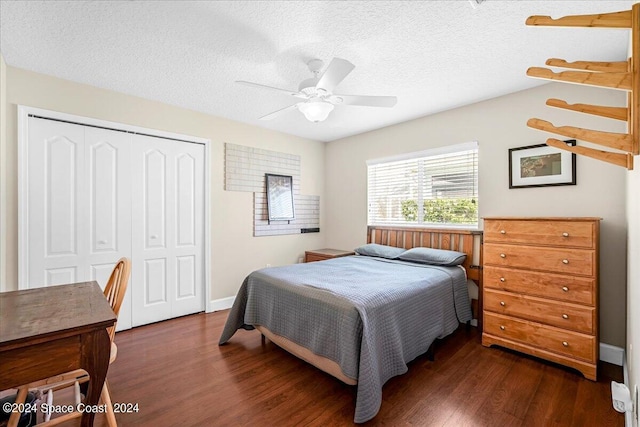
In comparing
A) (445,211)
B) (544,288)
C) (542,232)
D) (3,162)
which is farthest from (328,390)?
(3,162)

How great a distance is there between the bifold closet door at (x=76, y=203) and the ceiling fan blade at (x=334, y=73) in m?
2.37

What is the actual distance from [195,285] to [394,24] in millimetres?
3472

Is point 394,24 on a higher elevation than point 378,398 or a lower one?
higher

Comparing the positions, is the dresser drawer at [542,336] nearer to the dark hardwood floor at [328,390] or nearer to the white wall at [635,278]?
the dark hardwood floor at [328,390]

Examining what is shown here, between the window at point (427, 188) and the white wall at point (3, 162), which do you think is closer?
the white wall at point (3, 162)

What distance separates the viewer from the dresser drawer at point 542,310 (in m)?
2.24

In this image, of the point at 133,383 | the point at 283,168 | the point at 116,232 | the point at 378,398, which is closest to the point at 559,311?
the point at 378,398

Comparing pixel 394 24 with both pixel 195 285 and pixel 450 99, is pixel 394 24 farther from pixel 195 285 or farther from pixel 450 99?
pixel 195 285

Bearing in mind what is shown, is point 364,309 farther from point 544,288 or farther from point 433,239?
point 433,239

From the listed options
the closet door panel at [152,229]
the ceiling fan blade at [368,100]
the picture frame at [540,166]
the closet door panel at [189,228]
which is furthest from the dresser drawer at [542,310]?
the closet door panel at [152,229]

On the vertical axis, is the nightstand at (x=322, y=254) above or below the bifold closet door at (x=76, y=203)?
below

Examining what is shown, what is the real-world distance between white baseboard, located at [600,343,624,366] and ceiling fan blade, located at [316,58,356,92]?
3.11 metres

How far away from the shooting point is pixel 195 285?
12.2ft

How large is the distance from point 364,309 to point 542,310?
1.64m
